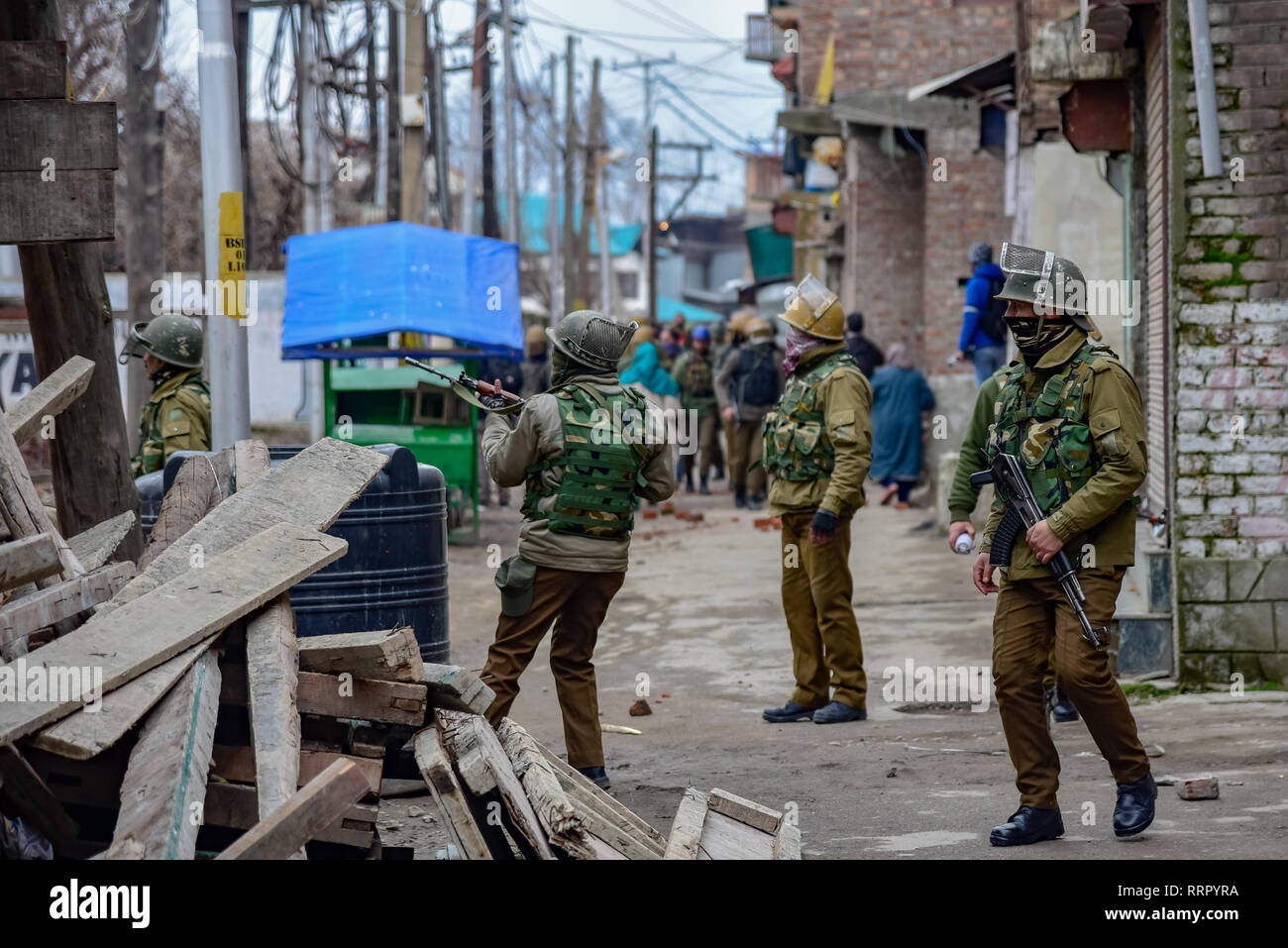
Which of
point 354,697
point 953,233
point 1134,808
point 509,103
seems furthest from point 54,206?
point 509,103

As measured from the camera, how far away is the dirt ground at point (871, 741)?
5.32m

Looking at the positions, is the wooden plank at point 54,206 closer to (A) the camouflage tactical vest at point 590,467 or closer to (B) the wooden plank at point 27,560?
(B) the wooden plank at point 27,560

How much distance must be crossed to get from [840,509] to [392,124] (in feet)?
50.2

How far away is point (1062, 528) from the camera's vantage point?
5.04m

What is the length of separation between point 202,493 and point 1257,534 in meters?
5.07

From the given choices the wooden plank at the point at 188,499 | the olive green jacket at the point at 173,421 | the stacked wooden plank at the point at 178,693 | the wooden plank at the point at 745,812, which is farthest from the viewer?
the olive green jacket at the point at 173,421

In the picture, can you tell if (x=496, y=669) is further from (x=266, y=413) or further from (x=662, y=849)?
(x=266, y=413)

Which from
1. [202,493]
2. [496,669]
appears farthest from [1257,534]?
[202,493]

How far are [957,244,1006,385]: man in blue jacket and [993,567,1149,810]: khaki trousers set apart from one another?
8.63 metres

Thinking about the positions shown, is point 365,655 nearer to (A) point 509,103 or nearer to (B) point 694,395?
(B) point 694,395

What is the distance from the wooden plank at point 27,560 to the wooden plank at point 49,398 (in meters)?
0.82

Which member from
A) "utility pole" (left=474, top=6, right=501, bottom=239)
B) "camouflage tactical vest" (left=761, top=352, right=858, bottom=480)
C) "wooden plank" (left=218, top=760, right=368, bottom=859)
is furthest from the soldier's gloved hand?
"utility pole" (left=474, top=6, right=501, bottom=239)

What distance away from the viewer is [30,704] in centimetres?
392

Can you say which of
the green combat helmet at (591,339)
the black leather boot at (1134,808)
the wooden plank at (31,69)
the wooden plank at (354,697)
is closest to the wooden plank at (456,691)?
the wooden plank at (354,697)
